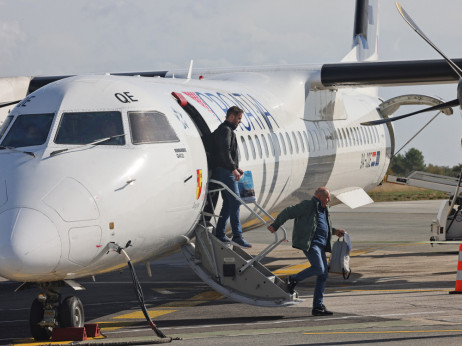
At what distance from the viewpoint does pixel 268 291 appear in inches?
472

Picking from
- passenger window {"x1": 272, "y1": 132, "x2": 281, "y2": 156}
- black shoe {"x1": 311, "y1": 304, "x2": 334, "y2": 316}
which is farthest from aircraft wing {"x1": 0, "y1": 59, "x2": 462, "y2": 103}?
black shoe {"x1": 311, "y1": 304, "x2": 334, "y2": 316}

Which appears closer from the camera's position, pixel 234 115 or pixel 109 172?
pixel 109 172

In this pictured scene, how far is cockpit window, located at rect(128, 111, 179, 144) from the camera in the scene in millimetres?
10852

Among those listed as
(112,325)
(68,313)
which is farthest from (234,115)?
(68,313)

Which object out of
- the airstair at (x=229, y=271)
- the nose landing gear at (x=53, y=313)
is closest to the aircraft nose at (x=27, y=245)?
the nose landing gear at (x=53, y=313)

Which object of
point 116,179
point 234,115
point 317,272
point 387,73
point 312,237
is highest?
point 387,73

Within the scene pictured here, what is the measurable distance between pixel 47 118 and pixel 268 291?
3.83 meters

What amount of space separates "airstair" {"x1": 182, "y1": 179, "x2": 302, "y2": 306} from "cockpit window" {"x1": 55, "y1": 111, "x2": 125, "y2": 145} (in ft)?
6.18

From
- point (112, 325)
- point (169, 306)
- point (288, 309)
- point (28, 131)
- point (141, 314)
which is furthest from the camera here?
point (169, 306)

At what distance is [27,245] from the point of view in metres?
8.78

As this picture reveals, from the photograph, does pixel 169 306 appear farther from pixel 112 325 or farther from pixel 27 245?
pixel 27 245

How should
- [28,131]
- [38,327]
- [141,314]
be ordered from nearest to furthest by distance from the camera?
1. [38,327]
2. [28,131]
3. [141,314]

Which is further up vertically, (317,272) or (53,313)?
(317,272)

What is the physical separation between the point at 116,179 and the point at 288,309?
4018mm
